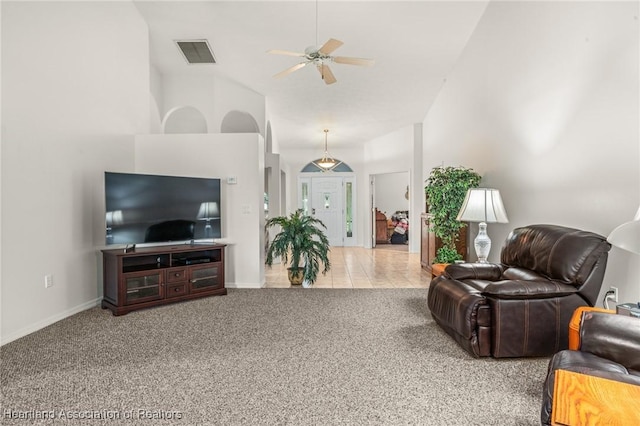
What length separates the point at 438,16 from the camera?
4.88 metres

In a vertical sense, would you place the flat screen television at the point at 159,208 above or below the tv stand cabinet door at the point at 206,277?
above

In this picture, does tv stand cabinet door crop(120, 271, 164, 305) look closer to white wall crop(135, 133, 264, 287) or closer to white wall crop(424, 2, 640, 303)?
white wall crop(135, 133, 264, 287)

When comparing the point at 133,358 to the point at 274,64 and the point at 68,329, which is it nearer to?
the point at 68,329

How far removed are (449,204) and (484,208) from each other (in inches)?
45.9

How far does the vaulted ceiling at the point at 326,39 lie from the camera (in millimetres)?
4711

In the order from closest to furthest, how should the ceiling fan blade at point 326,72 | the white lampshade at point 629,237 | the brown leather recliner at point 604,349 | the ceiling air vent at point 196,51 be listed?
1. the brown leather recliner at point 604,349
2. the white lampshade at point 629,237
3. the ceiling fan blade at point 326,72
4. the ceiling air vent at point 196,51

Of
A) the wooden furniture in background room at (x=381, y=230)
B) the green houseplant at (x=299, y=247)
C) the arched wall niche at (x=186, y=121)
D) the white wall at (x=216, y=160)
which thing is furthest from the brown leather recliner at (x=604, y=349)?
the wooden furniture in background room at (x=381, y=230)

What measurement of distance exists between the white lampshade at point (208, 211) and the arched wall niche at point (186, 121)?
2.54 m

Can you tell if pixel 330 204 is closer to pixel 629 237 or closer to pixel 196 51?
pixel 196 51

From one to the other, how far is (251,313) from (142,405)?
1.81 m

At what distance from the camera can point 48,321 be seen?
3539 millimetres

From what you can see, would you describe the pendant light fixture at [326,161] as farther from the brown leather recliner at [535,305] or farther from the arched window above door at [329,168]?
the brown leather recliner at [535,305]

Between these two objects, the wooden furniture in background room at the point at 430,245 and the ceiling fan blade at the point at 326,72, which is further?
the wooden furniture in background room at the point at 430,245

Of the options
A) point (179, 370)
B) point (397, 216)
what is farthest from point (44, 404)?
point (397, 216)
